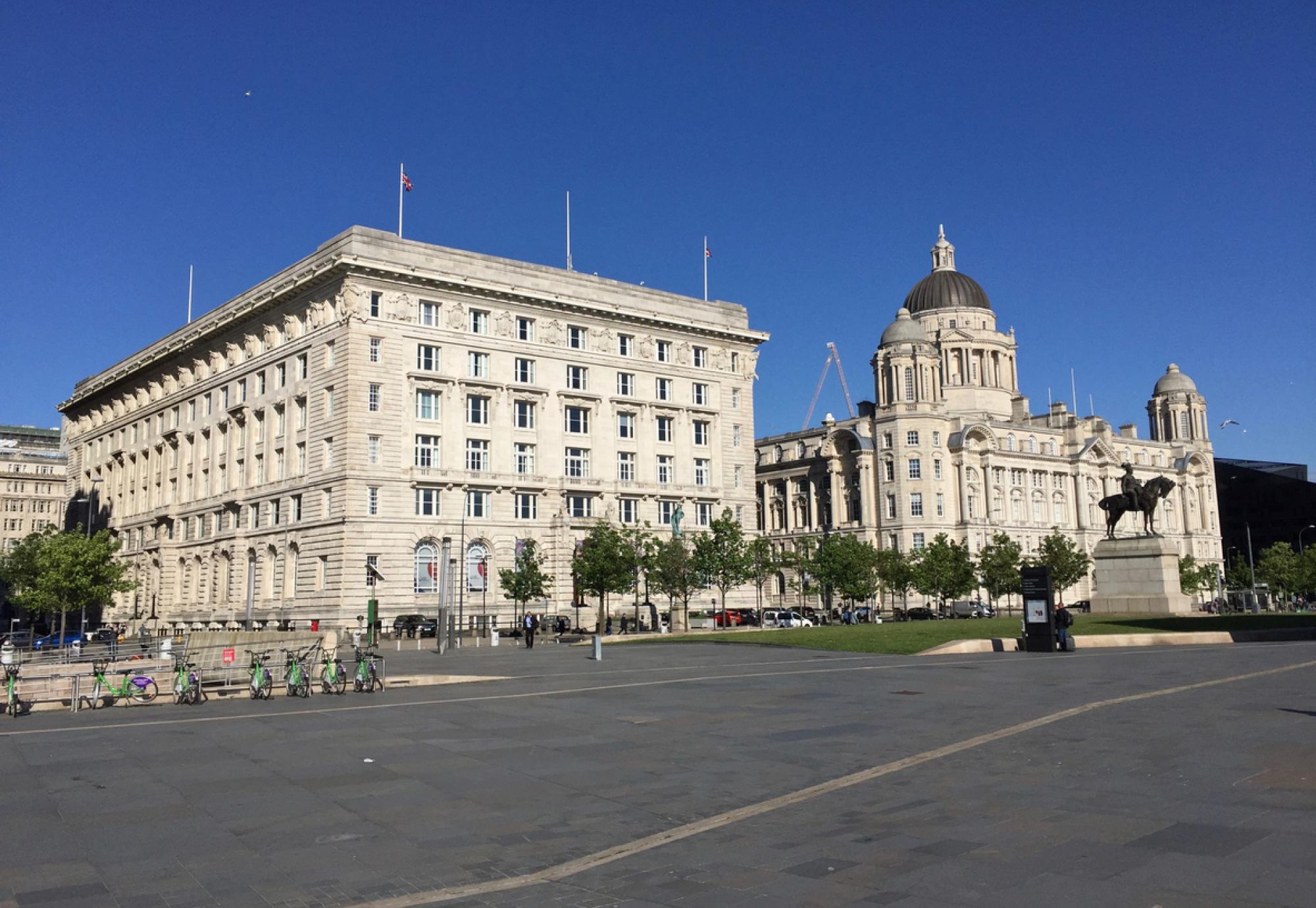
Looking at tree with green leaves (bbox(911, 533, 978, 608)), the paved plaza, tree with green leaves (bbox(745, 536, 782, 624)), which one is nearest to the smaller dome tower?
tree with green leaves (bbox(911, 533, 978, 608))

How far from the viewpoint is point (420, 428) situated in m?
74.8

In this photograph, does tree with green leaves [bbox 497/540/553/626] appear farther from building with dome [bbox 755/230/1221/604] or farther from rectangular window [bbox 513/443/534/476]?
building with dome [bbox 755/230/1221/604]

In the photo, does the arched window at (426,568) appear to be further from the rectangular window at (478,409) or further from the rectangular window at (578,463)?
the rectangular window at (578,463)

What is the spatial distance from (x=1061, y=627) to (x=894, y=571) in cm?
6040

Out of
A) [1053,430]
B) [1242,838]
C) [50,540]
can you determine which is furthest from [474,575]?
[1053,430]

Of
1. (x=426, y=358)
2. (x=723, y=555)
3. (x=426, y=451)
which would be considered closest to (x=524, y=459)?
(x=426, y=451)

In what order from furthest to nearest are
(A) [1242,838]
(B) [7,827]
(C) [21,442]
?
(C) [21,442] → (B) [7,827] → (A) [1242,838]

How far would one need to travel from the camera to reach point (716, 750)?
55.7 ft

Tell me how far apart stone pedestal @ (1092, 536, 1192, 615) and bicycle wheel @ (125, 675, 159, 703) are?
4668cm

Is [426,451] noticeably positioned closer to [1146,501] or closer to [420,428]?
[420,428]

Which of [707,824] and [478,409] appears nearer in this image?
[707,824]

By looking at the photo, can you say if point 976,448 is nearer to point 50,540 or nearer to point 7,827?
point 50,540

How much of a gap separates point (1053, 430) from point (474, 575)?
86070 mm

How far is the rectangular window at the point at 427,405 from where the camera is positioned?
7512 centimetres
